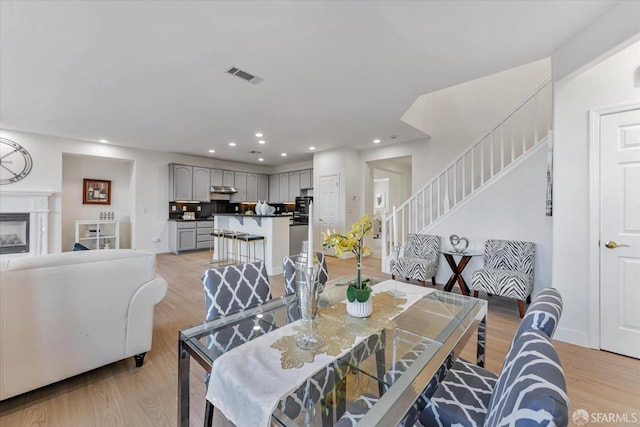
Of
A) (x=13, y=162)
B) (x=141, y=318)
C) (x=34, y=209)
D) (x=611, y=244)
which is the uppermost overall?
(x=13, y=162)

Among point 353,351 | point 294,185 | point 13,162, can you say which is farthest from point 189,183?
point 353,351

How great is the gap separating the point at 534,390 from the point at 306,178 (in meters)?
7.60

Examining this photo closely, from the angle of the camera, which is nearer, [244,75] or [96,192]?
[244,75]

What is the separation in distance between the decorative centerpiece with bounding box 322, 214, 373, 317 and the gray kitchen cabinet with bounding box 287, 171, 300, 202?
273 inches

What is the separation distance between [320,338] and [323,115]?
12.1 feet

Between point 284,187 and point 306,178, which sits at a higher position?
point 306,178

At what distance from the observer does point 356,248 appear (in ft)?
4.51

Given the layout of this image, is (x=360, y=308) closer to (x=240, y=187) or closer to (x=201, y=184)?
(x=201, y=184)

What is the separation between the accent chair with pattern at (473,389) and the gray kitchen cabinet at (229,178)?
7.67m

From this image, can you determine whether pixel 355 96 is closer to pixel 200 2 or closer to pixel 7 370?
pixel 200 2

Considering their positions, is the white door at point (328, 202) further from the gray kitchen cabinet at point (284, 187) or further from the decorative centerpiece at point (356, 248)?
the decorative centerpiece at point (356, 248)

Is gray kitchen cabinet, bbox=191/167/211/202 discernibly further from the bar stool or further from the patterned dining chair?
the patterned dining chair

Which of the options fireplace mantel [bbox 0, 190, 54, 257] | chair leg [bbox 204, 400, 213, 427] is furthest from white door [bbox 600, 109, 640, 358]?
fireplace mantel [bbox 0, 190, 54, 257]

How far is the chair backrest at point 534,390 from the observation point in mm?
476
